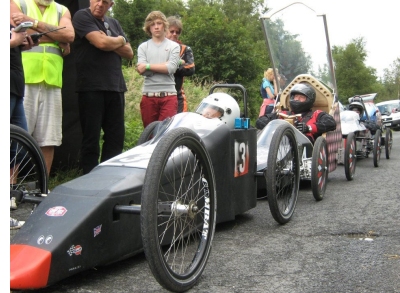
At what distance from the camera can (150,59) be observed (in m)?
6.50

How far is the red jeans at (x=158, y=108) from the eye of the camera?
21.2ft

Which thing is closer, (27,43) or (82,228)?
(82,228)

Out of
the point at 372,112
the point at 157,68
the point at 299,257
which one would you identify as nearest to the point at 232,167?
the point at 299,257

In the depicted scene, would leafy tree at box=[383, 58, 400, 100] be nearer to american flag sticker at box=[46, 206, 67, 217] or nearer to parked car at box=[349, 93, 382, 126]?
parked car at box=[349, 93, 382, 126]

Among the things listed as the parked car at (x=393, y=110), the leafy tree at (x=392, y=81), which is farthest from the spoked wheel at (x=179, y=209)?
the leafy tree at (x=392, y=81)

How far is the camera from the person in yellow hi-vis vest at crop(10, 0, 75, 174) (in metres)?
5.09

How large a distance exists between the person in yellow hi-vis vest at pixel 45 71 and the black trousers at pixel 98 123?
24 cm

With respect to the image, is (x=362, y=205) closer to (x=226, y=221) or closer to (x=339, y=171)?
(x=226, y=221)

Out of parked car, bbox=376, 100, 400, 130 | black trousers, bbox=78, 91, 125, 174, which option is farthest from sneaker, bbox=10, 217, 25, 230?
parked car, bbox=376, 100, 400, 130

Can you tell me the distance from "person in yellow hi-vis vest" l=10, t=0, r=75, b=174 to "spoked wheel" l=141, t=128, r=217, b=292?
74.4 inches

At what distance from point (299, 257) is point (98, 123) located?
235 centimetres

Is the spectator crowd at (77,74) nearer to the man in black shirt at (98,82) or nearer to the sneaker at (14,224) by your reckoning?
the man in black shirt at (98,82)

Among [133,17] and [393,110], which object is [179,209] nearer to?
[133,17]

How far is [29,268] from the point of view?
2.87 m
